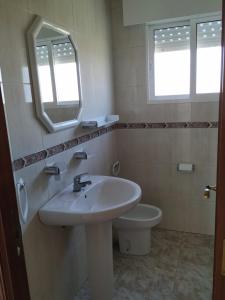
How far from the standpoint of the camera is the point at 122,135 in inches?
107

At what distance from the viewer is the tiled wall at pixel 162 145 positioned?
246cm

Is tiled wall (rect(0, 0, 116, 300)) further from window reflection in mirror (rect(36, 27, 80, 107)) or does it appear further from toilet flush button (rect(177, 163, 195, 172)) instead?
toilet flush button (rect(177, 163, 195, 172))

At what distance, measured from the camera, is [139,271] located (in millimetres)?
2156

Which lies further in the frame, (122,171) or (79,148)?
(122,171)

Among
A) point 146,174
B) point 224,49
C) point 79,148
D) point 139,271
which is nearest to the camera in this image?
point 224,49

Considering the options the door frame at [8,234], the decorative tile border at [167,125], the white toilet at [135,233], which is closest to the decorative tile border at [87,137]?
the decorative tile border at [167,125]

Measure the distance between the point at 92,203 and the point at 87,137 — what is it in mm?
572

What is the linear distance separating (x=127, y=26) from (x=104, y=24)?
0.24 metres

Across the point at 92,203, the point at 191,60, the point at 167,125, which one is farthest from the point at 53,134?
the point at 191,60

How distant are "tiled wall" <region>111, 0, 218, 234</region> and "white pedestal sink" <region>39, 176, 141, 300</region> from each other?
87cm

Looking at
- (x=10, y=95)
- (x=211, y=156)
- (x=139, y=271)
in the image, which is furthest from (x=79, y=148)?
(x=211, y=156)

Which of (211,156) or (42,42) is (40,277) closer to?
(42,42)

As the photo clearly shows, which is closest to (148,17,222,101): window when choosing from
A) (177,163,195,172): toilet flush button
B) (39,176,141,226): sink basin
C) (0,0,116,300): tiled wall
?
(0,0,116,300): tiled wall

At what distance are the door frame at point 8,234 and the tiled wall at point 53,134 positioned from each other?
0.51m
